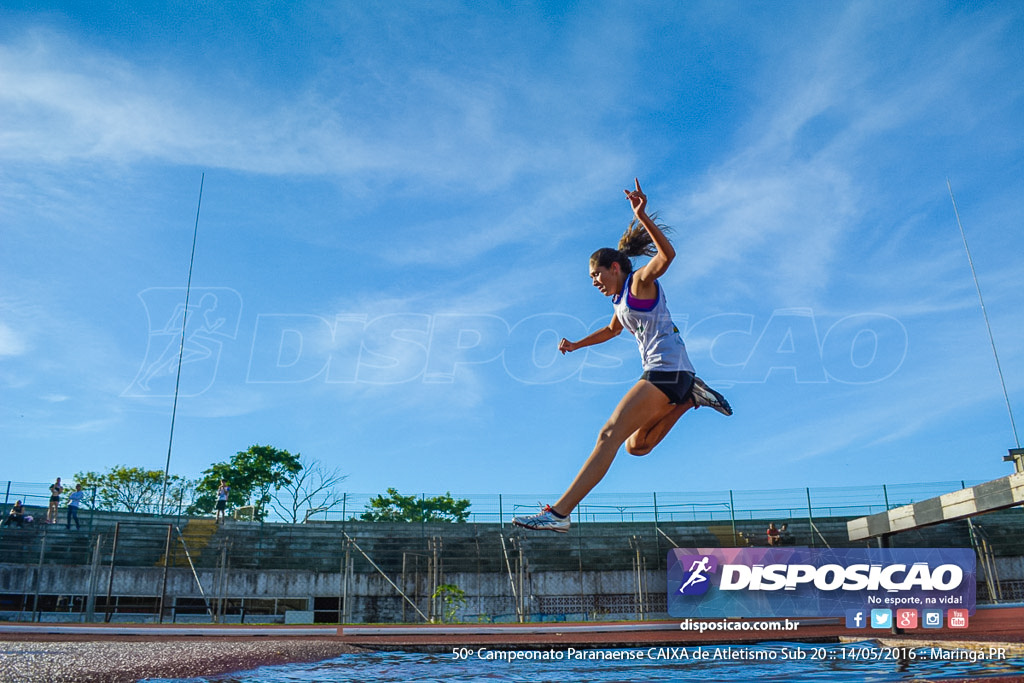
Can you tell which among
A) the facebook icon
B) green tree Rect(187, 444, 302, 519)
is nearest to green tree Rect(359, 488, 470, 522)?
green tree Rect(187, 444, 302, 519)

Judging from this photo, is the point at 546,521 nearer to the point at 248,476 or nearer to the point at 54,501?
the point at 54,501

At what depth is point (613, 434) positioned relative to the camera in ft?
11.3

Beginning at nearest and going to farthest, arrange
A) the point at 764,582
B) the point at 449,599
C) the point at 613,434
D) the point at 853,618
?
the point at 613,434 < the point at 853,618 < the point at 449,599 < the point at 764,582

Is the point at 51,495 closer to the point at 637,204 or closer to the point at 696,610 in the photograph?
the point at 696,610

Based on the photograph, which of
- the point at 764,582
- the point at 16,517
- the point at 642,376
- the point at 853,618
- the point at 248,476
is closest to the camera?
the point at 642,376

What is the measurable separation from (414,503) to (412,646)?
44460 millimetres

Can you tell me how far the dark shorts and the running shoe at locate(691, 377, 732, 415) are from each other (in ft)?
0.30

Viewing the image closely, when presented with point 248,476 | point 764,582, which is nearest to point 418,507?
point 248,476

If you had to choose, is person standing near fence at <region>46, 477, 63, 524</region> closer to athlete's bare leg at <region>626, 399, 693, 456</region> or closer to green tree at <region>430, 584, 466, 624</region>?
green tree at <region>430, 584, 466, 624</region>

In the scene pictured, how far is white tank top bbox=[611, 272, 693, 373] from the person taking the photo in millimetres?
3680

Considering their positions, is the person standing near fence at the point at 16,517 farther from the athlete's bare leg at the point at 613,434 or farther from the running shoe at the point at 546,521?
the athlete's bare leg at the point at 613,434

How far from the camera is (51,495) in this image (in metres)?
24.0

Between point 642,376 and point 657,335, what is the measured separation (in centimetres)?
23

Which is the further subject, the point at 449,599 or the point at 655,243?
the point at 449,599
